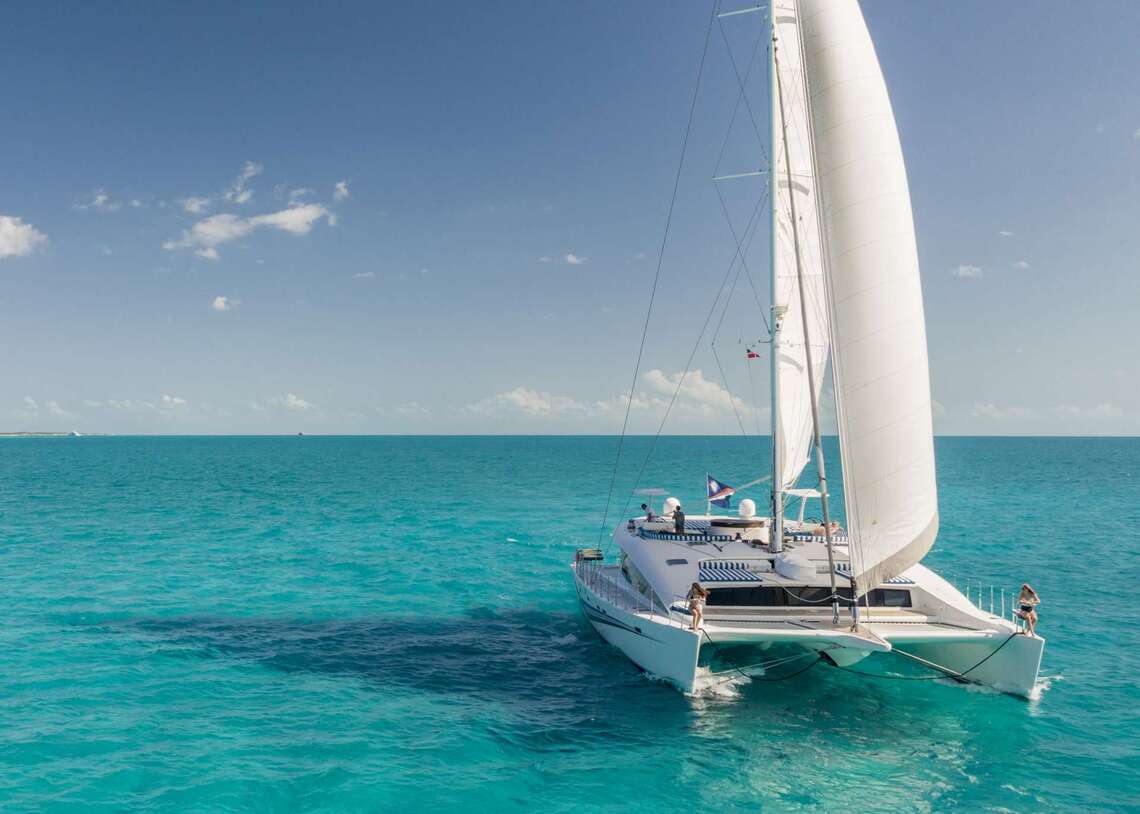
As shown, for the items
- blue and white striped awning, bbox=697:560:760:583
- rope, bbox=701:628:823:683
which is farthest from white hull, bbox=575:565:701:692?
blue and white striped awning, bbox=697:560:760:583

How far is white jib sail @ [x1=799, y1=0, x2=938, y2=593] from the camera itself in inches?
601

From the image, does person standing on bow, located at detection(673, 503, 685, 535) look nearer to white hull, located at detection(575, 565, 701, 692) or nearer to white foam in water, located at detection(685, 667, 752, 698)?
white hull, located at detection(575, 565, 701, 692)

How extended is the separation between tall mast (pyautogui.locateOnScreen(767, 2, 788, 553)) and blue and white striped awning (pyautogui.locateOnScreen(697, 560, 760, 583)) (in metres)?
2.31

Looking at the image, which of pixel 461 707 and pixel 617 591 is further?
pixel 617 591

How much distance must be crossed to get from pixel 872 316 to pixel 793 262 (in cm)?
902

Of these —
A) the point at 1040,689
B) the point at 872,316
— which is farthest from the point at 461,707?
the point at 1040,689

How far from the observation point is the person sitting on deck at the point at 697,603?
1611 centimetres

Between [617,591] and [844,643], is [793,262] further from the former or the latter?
[844,643]

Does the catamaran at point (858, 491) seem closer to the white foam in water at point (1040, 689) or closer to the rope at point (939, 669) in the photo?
the rope at point (939, 669)

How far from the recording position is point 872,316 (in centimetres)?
1527

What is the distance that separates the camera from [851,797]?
12.8 metres

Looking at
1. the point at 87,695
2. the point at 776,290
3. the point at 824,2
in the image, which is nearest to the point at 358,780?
the point at 87,695

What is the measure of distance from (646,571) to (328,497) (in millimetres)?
53719

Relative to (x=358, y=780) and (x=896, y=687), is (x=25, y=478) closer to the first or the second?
(x=358, y=780)
